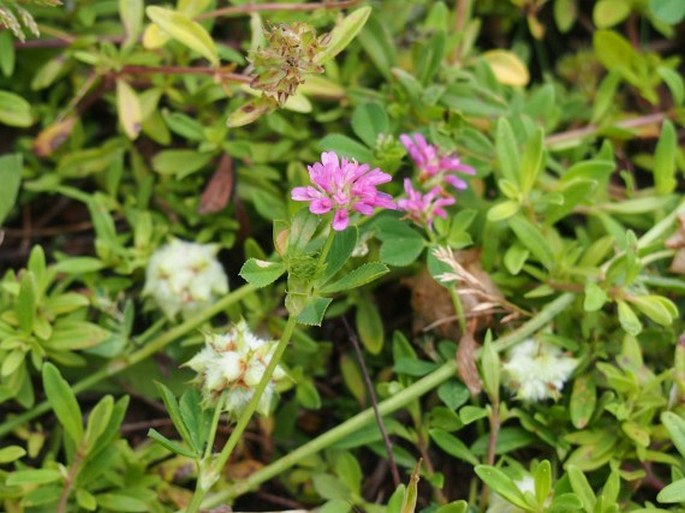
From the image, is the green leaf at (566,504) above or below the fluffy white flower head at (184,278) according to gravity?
below

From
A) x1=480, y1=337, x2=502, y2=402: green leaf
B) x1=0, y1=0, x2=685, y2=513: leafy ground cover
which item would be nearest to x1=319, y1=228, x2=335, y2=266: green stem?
x1=0, y1=0, x2=685, y2=513: leafy ground cover

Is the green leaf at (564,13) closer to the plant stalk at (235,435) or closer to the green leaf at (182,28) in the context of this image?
the green leaf at (182,28)

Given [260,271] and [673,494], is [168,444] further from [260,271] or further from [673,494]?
[673,494]

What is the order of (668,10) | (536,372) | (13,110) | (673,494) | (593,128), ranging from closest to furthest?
1. (673,494)
2. (536,372)
3. (13,110)
4. (668,10)
5. (593,128)

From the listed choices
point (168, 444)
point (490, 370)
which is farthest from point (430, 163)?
point (168, 444)

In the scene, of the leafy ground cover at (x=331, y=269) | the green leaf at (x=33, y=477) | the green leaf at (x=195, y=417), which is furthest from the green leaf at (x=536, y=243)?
the green leaf at (x=33, y=477)

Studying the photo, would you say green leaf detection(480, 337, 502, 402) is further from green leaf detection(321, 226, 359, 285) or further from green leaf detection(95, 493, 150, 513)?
green leaf detection(95, 493, 150, 513)

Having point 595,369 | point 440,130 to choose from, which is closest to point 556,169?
point 440,130
